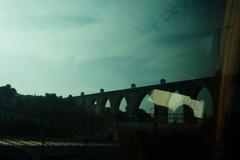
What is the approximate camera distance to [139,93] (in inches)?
131

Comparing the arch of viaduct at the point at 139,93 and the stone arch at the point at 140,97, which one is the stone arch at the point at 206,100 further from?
the stone arch at the point at 140,97

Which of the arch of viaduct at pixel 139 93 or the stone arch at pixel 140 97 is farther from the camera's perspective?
the stone arch at pixel 140 97

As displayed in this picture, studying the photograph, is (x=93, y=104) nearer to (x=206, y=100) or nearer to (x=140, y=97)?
(x=140, y=97)

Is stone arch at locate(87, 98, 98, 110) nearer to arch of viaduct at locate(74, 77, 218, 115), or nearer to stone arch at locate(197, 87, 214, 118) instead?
arch of viaduct at locate(74, 77, 218, 115)

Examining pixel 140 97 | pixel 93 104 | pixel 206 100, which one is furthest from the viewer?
pixel 93 104

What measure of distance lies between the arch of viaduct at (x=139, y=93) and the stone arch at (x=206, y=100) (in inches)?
1.0

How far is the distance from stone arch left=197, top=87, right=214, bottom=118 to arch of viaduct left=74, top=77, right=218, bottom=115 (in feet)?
0.08

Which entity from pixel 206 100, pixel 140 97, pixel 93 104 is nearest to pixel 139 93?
pixel 140 97

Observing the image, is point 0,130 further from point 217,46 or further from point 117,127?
point 217,46

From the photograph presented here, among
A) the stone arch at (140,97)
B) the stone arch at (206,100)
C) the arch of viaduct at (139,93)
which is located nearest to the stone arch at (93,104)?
the arch of viaduct at (139,93)

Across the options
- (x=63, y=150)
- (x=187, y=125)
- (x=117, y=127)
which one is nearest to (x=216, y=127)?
(x=187, y=125)

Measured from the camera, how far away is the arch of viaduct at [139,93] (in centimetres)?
295

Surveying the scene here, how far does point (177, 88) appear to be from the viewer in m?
3.09

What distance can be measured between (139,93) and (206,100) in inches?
23.9
